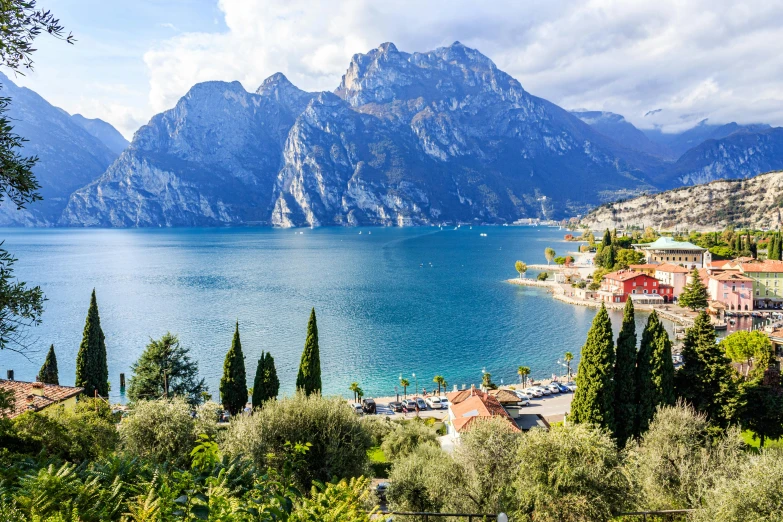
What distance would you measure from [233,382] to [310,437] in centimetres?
1518

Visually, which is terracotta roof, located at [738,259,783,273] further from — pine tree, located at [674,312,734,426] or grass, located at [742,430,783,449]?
pine tree, located at [674,312,734,426]

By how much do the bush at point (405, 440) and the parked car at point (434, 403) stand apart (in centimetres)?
1167

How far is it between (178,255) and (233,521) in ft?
488

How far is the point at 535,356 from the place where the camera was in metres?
49.4

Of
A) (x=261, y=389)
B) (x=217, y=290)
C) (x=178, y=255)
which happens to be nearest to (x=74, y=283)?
(x=217, y=290)

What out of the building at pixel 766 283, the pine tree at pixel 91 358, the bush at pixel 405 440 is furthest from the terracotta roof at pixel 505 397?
the building at pixel 766 283

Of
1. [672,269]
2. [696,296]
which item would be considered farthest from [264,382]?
[672,269]

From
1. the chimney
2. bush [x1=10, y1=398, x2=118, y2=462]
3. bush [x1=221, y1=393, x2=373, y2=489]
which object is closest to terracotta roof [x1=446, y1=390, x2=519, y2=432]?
bush [x1=221, y1=393, x2=373, y2=489]

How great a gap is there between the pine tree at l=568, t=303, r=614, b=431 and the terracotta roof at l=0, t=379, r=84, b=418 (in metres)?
23.9

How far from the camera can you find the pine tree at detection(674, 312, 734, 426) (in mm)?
23250

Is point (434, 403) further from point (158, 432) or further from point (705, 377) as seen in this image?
point (158, 432)

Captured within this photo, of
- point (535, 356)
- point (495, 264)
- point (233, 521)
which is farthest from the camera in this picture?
point (495, 264)

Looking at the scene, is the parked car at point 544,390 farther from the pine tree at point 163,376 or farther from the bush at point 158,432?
the bush at point 158,432

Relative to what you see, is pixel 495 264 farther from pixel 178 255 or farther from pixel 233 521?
pixel 233 521
